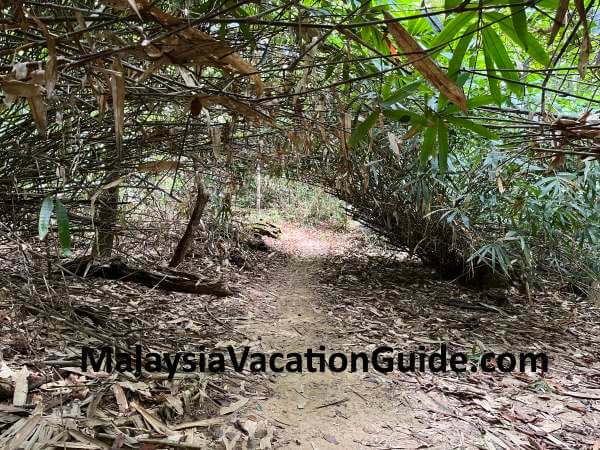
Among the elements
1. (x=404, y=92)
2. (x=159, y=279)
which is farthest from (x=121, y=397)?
(x=159, y=279)

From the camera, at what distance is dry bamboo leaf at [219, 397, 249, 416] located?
4.91ft

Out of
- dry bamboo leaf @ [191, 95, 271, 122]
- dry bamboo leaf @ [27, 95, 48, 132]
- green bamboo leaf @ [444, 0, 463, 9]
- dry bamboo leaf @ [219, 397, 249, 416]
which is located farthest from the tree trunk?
green bamboo leaf @ [444, 0, 463, 9]

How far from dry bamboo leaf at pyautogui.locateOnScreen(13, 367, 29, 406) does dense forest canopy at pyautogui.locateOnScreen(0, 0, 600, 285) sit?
20.9 inches

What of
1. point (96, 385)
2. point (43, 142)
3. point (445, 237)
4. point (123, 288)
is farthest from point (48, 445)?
point (445, 237)

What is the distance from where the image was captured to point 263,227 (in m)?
6.37

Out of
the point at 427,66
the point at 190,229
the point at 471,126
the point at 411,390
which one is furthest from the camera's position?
the point at 190,229

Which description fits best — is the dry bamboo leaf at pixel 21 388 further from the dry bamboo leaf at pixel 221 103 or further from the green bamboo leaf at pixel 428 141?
the green bamboo leaf at pixel 428 141

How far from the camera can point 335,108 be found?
55.6 inches

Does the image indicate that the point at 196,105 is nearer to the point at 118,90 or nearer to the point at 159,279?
the point at 118,90

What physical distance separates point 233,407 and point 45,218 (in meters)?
0.99

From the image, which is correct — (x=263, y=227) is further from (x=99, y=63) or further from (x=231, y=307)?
(x=99, y=63)

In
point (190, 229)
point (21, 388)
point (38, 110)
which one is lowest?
point (21, 388)

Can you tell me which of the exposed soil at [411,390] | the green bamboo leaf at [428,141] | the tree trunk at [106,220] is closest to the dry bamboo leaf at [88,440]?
the exposed soil at [411,390]

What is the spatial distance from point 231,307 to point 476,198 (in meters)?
1.73
